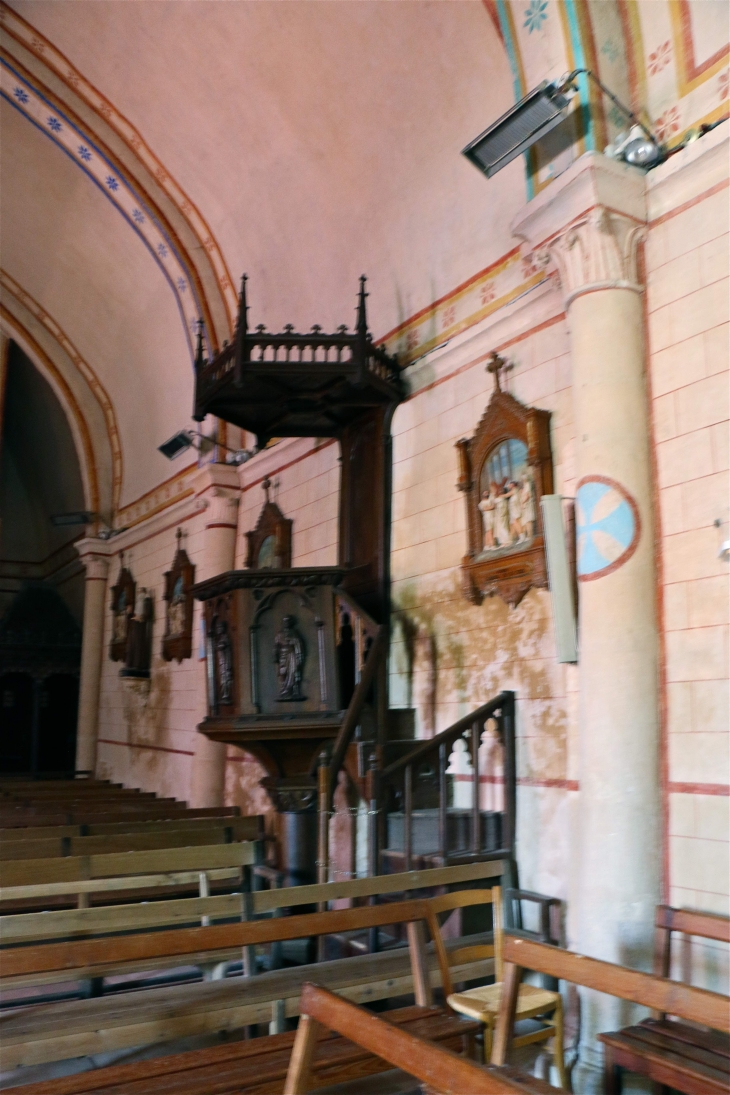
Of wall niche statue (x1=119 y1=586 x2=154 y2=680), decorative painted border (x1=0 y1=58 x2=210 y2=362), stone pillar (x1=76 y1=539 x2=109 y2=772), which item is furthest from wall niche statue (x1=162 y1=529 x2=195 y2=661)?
A: stone pillar (x1=76 y1=539 x2=109 y2=772)

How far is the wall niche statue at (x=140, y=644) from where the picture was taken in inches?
408

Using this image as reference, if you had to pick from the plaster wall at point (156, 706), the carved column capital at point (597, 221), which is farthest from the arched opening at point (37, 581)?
the carved column capital at point (597, 221)

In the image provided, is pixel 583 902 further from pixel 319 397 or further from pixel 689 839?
pixel 319 397

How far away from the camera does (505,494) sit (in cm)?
510

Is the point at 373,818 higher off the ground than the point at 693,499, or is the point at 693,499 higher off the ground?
the point at 693,499

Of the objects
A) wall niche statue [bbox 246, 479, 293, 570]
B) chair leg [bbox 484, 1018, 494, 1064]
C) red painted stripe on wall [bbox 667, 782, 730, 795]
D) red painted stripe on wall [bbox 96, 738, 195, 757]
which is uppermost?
wall niche statue [bbox 246, 479, 293, 570]

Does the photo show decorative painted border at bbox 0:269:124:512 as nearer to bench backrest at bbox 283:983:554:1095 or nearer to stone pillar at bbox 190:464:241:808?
stone pillar at bbox 190:464:241:808

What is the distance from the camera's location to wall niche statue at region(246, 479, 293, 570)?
25.5 ft

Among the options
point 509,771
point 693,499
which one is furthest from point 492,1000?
point 693,499

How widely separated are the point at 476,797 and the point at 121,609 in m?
7.95

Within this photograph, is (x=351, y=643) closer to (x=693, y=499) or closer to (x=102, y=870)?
(x=102, y=870)

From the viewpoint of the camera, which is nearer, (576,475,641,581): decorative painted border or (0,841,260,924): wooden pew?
(0,841,260,924): wooden pew

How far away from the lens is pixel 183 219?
8.67m

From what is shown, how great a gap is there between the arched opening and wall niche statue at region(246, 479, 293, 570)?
6656mm
